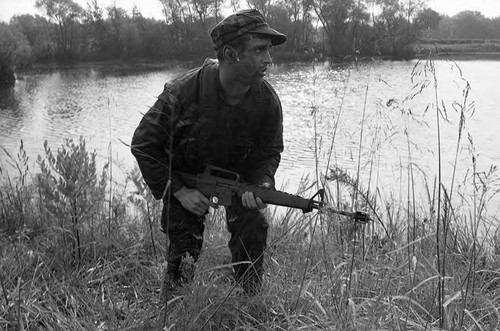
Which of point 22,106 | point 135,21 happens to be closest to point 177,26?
point 135,21

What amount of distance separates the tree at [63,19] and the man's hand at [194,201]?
140ft

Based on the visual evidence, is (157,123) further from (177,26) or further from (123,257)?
(177,26)

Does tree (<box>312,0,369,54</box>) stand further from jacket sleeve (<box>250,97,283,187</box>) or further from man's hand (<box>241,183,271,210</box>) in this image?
man's hand (<box>241,183,271,210</box>)

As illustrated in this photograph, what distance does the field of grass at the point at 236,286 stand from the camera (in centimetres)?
Answer: 218

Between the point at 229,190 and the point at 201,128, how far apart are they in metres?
0.36

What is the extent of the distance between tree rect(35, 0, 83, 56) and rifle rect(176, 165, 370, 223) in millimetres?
42693

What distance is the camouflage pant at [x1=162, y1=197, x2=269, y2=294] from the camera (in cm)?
256

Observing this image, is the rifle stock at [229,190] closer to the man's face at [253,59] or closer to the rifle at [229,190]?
the rifle at [229,190]

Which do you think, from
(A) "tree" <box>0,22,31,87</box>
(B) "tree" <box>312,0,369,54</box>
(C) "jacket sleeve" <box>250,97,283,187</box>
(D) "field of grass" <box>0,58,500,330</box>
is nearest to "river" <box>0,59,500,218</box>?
(C) "jacket sleeve" <box>250,97,283,187</box>

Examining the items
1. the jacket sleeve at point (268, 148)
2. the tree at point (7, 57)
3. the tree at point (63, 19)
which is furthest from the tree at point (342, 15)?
the tree at point (63, 19)

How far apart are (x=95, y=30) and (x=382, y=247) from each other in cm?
4616

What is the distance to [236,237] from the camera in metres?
2.60

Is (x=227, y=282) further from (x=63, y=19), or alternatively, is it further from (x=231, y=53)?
(x=63, y=19)

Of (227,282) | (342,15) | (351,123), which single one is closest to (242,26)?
(227,282)
